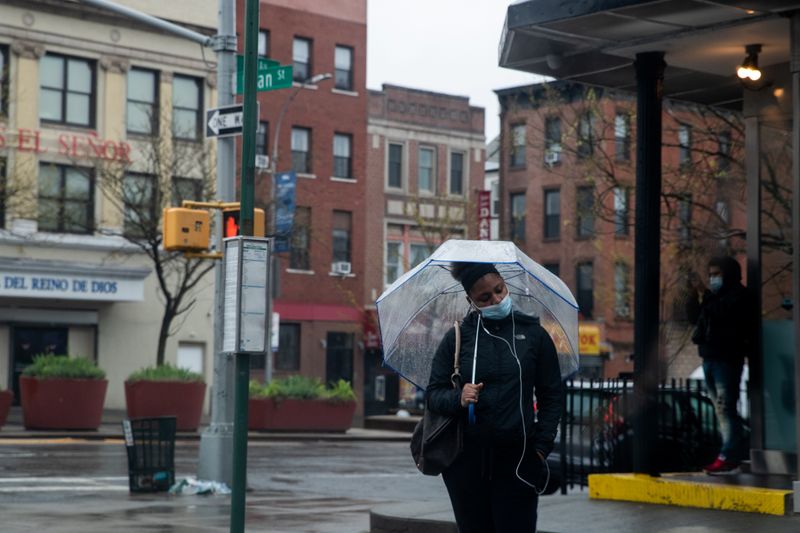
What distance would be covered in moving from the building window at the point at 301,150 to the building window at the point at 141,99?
8837 millimetres

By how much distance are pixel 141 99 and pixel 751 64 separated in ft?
108

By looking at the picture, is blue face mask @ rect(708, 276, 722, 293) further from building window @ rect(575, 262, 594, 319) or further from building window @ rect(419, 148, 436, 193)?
building window @ rect(419, 148, 436, 193)

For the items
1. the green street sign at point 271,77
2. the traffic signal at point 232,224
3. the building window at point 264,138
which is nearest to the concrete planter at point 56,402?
the green street sign at point 271,77

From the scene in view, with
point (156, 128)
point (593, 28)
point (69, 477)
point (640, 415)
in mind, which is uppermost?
point (156, 128)

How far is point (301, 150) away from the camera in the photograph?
52.0 meters

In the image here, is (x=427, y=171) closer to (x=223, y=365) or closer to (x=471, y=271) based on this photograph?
(x=223, y=365)

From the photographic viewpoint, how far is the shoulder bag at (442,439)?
271 inches

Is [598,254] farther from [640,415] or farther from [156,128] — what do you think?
[640,415]

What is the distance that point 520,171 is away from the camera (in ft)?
195

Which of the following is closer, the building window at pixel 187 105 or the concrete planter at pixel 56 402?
the concrete planter at pixel 56 402

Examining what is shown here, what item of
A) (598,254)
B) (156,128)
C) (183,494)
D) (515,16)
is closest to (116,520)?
(183,494)

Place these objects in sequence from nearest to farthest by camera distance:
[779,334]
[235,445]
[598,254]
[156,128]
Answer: [235,445] → [779,334] → [156,128] → [598,254]

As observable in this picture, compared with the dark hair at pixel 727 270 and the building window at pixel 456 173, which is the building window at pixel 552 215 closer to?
the building window at pixel 456 173

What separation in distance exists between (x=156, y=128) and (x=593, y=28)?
30.6 metres
